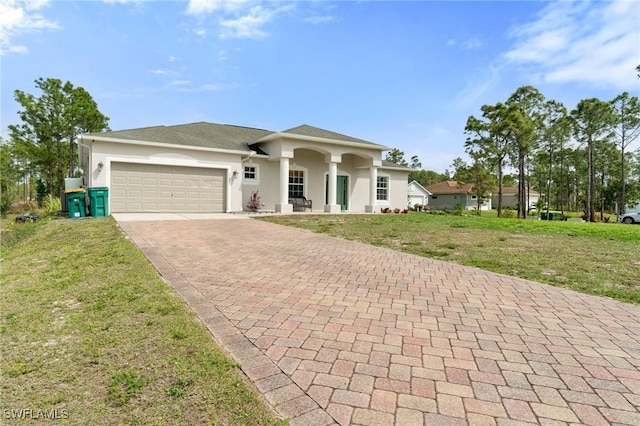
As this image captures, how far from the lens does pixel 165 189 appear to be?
15.1 m

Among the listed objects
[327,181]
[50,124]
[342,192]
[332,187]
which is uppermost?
[50,124]

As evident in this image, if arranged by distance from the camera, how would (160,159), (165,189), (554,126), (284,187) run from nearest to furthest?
1. (160,159)
2. (165,189)
3. (284,187)
4. (554,126)

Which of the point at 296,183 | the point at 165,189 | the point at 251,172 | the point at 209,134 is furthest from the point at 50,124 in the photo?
the point at 296,183

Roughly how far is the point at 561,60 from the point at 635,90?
2394cm

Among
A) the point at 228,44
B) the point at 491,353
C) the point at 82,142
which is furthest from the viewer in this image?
the point at 82,142

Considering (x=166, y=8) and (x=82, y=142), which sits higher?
(x=166, y=8)

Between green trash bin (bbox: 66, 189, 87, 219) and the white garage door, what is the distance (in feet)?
4.83

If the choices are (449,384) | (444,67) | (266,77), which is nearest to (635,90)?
(444,67)

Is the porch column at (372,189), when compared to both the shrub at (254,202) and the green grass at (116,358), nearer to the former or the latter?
the shrub at (254,202)

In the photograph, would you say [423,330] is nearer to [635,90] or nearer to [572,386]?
[572,386]

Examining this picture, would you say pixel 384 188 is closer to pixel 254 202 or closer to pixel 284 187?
pixel 284 187

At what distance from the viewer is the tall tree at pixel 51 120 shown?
2525 centimetres

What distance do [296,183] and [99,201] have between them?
9954 millimetres

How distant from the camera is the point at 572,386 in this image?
2.27 metres
